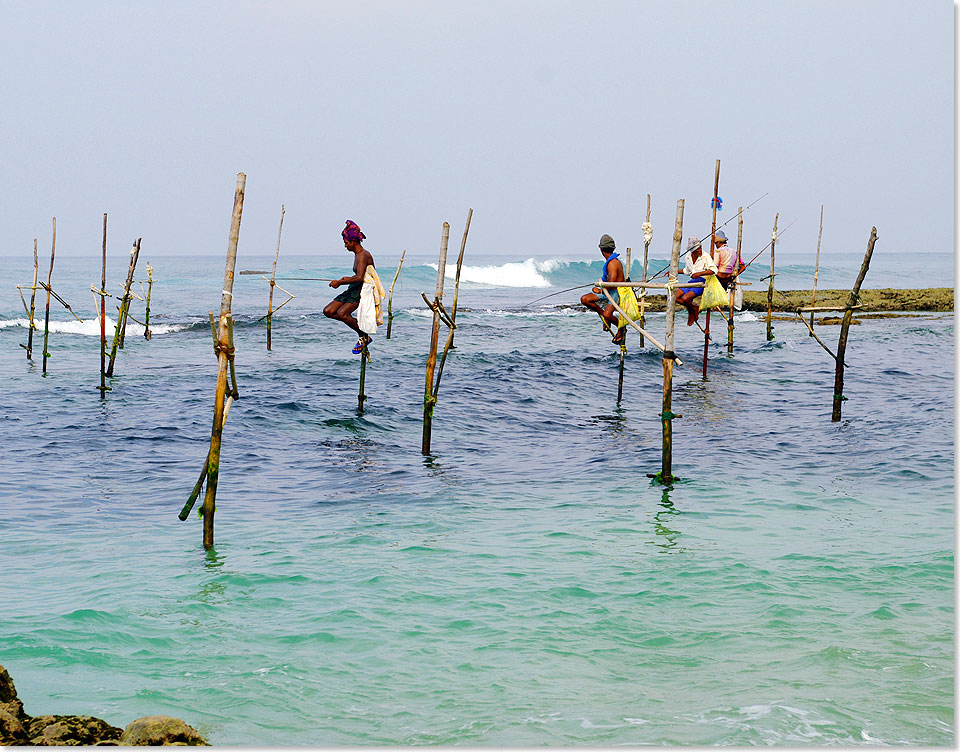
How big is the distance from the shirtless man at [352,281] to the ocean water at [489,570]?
199 centimetres

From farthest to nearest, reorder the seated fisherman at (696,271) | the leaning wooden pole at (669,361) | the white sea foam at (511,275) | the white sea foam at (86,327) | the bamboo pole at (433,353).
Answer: the white sea foam at (511,275) → the white sea foam at (86,327) → the seated fisherman at (696,271) → the bamboo pole at (433,353) → the leaning wooden pole at (669,361)

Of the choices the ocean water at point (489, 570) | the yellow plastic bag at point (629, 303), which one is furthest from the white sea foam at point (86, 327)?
the yellow plastic bag at point (629, 303)

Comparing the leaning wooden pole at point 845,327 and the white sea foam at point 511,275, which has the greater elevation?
the white sea foam at point 511,275

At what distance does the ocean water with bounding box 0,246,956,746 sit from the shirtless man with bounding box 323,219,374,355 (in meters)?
1.99

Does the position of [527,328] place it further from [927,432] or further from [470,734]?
[470,734]

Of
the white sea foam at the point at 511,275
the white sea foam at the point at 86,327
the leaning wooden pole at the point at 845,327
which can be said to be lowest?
the white sea foam at the point at 86,327

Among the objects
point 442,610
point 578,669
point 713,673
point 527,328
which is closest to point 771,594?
point 713,673

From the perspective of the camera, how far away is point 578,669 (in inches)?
237

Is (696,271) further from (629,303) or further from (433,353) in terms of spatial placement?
(433,353)

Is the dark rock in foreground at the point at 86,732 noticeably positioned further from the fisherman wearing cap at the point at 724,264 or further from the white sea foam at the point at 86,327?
the white sea foam at the point at 86,327

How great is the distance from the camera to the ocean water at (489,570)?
548cm

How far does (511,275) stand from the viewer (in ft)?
272

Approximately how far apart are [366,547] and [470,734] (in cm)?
363

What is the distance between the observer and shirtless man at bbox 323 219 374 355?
13.0 m
